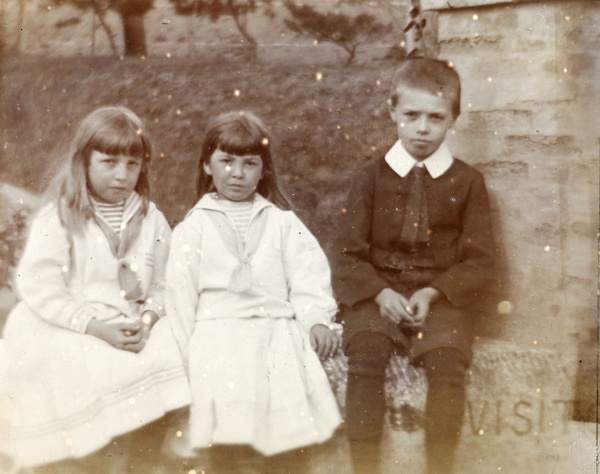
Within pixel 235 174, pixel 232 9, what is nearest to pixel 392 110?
pixel 235 174

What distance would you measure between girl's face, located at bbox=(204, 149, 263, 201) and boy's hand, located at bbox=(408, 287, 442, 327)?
33.4 inches

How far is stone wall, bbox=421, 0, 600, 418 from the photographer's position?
2.99 m

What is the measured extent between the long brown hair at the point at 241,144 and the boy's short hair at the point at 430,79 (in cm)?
61

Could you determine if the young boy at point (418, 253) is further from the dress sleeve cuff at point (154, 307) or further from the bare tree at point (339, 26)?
the dress sleeve cuff at point (154, 307)

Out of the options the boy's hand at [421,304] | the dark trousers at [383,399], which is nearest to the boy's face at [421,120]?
the boy's hand at [421,304]

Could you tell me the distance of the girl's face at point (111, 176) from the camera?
2953 millimetres

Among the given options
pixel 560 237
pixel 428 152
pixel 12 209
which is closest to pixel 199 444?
pixel 12 209

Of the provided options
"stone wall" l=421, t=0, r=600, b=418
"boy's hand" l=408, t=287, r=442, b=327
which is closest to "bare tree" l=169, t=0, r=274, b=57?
"stone wall" l=421, t=0, r=600, b=418

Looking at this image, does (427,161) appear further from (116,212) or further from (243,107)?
(116,212)

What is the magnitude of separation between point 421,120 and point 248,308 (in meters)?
1.11

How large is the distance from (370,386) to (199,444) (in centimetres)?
78

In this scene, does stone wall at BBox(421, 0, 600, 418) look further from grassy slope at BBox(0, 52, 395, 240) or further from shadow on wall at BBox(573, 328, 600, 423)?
grassy slope at BBox(0, 52, 395, 240)

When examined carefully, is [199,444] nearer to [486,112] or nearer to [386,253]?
[386,253]

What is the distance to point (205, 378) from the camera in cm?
290
